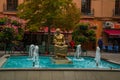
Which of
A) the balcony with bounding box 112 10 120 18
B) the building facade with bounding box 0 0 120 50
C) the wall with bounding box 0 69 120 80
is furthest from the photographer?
the balcony with bounding box 112 10 120 18

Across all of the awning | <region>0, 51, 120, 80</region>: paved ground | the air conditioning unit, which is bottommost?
<region>0, 51, 120, 80</region>: paved ground

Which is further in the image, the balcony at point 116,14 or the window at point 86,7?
the balcony at point 116,14

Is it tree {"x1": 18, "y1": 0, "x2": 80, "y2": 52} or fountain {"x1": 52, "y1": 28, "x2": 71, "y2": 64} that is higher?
tree {"x1": 18, "y1": 0, "x2": 80, "y2": 52}

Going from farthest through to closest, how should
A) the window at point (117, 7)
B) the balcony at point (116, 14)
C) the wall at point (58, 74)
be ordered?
the window at point (117, 7)
the balcony at point (116, 14)
the wall at point (58, 74)

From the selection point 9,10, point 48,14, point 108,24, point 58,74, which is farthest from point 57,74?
point 108,24

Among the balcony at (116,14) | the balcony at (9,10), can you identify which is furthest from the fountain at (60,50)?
the balcony at (116,14)

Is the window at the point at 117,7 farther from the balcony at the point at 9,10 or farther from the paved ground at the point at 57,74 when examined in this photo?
the paved ground at the point at 57,74

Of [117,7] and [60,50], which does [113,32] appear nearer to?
[117,7]

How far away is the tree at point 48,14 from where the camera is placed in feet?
99.2

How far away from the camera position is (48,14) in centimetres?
3009

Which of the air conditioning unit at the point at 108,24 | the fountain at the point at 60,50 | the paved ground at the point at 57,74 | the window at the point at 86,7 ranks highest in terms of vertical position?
the window at the point at 86,7

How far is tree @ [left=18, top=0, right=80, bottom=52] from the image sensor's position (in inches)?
1190

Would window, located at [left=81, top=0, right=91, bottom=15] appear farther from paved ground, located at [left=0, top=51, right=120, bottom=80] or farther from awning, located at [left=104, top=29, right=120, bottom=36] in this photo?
paved ground, located at [left=0, top=51, right=120, bottom=80]

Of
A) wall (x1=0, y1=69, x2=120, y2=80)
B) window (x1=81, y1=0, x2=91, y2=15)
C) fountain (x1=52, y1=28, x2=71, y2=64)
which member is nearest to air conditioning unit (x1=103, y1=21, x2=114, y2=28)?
window (x1=81, y1=0, x2=91, y2=15)
